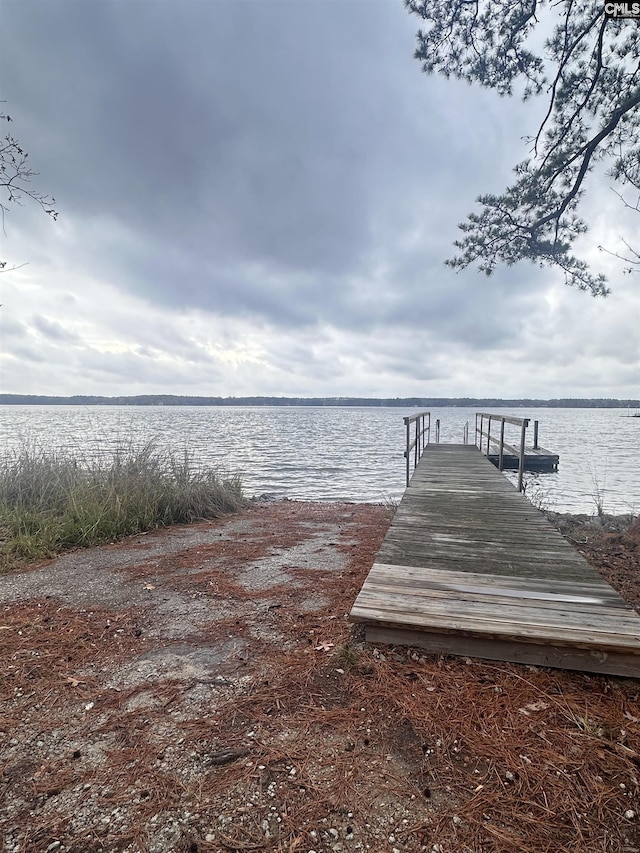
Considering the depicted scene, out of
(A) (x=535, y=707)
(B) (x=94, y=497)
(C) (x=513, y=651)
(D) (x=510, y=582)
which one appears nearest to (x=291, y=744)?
(A) (x=535, y=707)

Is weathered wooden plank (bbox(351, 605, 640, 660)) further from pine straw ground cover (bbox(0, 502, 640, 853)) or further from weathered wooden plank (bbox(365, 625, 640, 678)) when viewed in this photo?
pine straw ground cover (bbox(0, 502, 640, 853))

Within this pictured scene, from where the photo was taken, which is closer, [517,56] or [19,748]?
→ [19,748]

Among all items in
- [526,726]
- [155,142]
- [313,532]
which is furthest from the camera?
[155,142]

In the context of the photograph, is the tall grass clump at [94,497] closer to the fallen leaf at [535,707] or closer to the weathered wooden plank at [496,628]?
the weathered wooden plank at [496,628]

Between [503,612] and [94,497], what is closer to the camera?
[503,612]

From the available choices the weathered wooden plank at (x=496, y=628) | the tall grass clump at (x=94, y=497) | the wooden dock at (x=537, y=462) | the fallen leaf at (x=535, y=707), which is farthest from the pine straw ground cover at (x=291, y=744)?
the wooden dock at (x=537, y=462)

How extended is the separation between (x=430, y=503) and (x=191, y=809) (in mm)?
4449

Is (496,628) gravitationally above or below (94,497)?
above

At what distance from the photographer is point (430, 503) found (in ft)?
17.8

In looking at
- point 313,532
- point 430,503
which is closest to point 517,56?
point 430,503

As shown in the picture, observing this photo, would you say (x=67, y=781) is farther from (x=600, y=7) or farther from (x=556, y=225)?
(x=600, y=7)

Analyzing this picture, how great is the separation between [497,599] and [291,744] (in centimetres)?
152

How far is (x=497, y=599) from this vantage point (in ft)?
8.38

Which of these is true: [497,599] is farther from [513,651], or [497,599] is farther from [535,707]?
[535,707]
